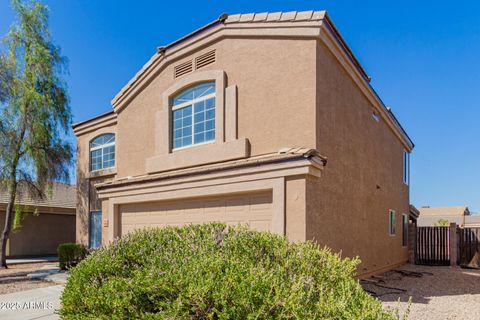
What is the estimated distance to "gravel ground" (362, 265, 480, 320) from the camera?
791cm

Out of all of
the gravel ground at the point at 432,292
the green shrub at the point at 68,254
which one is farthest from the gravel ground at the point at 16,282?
the gravel ground at the point at 432,292

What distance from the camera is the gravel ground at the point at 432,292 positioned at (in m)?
7.91

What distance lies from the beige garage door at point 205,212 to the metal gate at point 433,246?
1340 centimetres

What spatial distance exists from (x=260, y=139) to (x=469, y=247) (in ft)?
48.2

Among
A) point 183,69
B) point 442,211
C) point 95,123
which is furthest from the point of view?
point 442,211

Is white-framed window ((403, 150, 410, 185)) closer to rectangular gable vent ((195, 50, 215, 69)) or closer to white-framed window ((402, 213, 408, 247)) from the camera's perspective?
white-framed window ((402, 213, 408, 247))

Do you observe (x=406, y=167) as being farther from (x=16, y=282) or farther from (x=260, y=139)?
(x=16, y=282)

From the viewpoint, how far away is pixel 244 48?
1081 cm

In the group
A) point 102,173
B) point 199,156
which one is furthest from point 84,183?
point 199,156

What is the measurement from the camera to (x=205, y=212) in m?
10.6

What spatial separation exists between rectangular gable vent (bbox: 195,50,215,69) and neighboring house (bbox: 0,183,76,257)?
596 inches

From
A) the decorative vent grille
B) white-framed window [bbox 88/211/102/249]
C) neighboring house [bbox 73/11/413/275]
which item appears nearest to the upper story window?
neighboring house [bbox 73/11/413/275]

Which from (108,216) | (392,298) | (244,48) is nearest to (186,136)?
(244,48)

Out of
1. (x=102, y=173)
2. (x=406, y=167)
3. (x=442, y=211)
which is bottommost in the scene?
(x=442, y=211)
